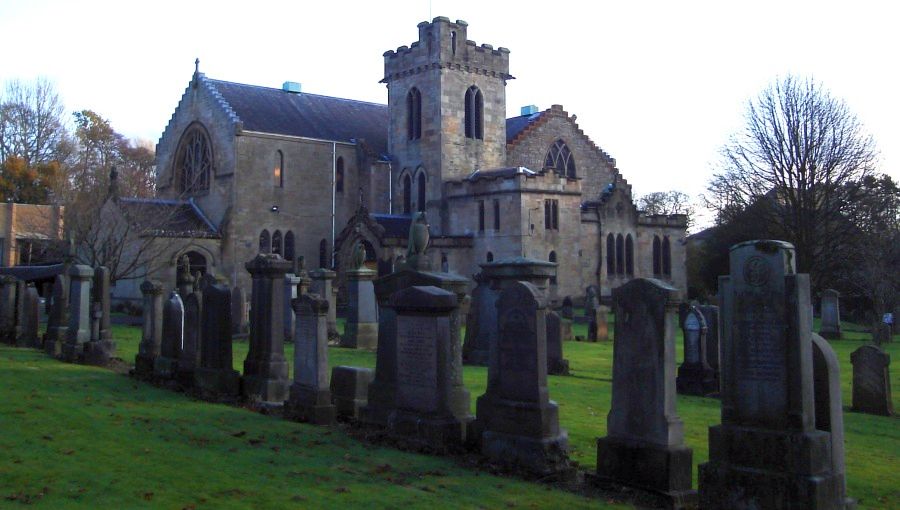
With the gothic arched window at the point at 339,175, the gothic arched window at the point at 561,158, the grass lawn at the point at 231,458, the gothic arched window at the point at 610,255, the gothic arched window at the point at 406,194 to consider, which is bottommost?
the grass lawn at the point at 231,458

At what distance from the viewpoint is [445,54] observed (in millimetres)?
45344

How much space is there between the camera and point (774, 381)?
7547 mm

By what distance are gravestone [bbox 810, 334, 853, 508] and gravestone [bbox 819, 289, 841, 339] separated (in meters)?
25.1

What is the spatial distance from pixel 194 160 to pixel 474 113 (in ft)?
51.3

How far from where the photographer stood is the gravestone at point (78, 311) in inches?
760

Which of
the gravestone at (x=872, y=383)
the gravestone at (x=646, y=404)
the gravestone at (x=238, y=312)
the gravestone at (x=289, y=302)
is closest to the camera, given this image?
the gravestone at (x=646, y=404)

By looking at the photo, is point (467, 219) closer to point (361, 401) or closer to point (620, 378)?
point (361, 401)

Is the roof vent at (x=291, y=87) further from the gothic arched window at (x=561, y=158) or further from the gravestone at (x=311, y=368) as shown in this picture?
the gravestone at (x=311, y=368)

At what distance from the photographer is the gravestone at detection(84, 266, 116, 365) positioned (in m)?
18.8

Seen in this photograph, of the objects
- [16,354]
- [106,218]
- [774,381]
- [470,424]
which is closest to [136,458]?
[470,424]

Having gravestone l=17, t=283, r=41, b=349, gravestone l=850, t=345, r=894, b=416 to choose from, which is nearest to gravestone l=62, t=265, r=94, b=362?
gravestone l=17, t=283, r=41, b=349

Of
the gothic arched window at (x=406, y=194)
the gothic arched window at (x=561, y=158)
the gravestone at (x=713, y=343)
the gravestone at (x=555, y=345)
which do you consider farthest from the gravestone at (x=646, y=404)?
the gothic arched window at (x=561, y=158)

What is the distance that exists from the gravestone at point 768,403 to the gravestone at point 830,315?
2526 centimetres

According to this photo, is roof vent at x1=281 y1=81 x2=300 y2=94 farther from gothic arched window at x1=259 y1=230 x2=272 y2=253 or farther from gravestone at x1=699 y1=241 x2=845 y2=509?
gravestone at x1=699 y1=241 x2=845 y2=509
